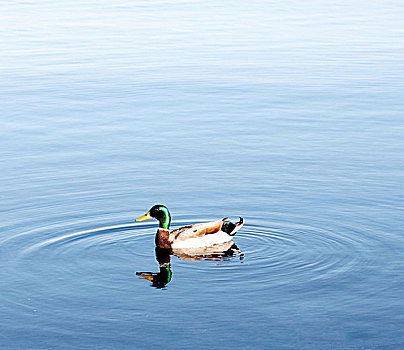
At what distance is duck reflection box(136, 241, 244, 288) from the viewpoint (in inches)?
551

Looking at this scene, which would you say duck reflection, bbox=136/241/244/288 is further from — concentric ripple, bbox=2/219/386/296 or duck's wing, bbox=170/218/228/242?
duck's wing, bbox=170/218/228/242

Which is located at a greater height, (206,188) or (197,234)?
(206,188)

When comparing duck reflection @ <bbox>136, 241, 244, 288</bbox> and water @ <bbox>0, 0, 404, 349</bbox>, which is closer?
water @ <bbox>0, 0, 404, 349</bbox>

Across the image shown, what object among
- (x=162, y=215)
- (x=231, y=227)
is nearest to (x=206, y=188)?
(x=162, y=215)

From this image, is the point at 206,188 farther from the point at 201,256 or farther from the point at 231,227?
the point at 201,256

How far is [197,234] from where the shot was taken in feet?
50.2

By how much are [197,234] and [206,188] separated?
3.35m

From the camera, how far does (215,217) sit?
16.5 m

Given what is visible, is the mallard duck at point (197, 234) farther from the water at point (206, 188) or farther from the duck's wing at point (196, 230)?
the water at point (206, 188)

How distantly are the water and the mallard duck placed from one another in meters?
0.34

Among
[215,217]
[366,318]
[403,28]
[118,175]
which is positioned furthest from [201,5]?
[366,318]

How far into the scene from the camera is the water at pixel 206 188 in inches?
472

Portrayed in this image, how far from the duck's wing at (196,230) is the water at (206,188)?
415 mm

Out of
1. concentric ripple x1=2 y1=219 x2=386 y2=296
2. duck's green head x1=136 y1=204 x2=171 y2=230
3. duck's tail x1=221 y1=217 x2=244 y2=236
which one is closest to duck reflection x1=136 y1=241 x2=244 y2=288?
concentric ripple x1=2 y1=219 x2=386 y2=296
